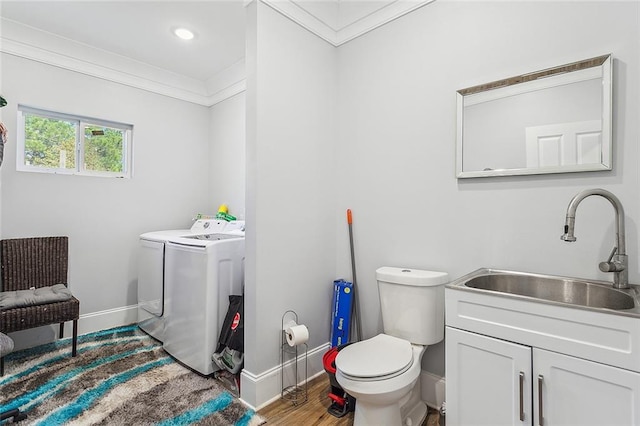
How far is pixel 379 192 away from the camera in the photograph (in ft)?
7.22

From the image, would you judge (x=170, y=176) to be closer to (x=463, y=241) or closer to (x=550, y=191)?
(x=463, y=241)

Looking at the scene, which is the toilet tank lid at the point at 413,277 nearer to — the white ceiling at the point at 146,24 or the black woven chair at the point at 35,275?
the white ceiling at the point at 146,24

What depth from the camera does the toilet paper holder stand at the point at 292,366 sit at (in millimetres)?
2020

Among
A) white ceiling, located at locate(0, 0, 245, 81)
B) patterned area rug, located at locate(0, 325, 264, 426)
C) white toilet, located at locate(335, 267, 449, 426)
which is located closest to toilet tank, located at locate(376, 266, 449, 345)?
white toilet, located at locate(335, 267, 449, 426)

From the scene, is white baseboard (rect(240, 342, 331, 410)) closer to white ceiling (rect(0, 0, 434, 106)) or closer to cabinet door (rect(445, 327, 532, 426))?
cabinet door (rect(445, 327, 532, 426))

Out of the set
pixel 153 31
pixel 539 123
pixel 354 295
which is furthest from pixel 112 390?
pixel 539 123

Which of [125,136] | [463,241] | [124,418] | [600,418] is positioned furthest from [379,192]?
[125,136]

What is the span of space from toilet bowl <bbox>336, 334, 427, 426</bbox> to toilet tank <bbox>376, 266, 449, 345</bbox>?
73 millimetres

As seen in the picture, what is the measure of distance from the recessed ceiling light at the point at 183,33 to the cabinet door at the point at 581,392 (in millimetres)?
3115

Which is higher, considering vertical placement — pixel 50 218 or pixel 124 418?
pixel 50 218

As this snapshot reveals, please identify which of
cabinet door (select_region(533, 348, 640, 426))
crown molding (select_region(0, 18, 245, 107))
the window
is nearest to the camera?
cabinet door (select_region(533, 348, 640, 426))

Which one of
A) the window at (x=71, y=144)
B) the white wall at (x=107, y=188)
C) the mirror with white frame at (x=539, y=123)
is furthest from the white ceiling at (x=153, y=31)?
the mirror with white frame at (x=539, y=123)

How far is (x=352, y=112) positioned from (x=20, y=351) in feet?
10.7

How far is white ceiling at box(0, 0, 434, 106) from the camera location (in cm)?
225
